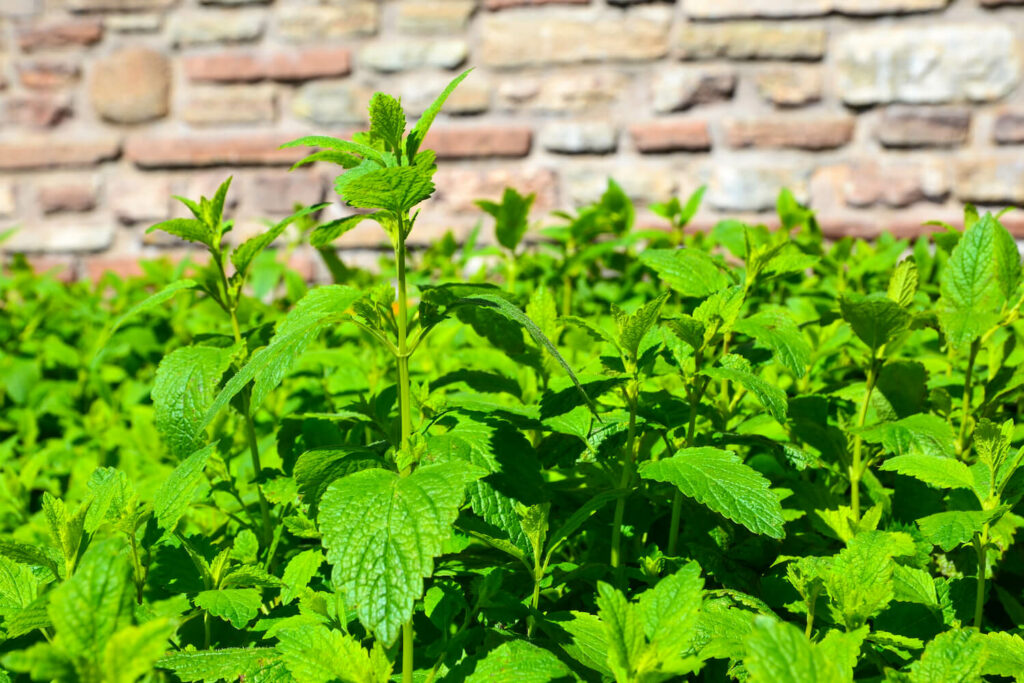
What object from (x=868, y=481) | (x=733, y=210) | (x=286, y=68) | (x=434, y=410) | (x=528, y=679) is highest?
(x=286, y=68)

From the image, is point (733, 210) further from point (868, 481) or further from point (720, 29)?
point (868, 481)

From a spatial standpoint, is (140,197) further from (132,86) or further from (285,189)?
(285,189)

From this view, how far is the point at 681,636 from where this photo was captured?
0.86m

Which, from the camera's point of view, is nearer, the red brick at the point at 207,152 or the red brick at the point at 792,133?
the red brick at the point at 792,133

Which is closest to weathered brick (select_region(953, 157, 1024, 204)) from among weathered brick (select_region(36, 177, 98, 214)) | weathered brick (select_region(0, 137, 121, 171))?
weathered brick (select_region(0, 137, 121, 171))

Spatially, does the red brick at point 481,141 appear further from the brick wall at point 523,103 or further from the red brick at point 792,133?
the red brick at point 792,133

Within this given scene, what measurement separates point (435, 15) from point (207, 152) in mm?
1197

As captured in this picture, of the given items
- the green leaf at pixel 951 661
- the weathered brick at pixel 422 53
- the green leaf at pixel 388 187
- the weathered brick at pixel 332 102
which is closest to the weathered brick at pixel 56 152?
the weathered brick at pixel 332 102

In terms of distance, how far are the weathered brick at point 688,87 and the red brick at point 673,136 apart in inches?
3.0

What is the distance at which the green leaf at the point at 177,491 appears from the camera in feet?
3.46

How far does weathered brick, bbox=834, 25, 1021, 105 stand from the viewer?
10.7 feet

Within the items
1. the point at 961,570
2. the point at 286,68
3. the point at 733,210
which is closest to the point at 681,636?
the point at 961,570

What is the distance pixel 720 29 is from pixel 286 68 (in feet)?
6.12

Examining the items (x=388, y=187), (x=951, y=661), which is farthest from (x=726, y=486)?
(x=388, y=187)
